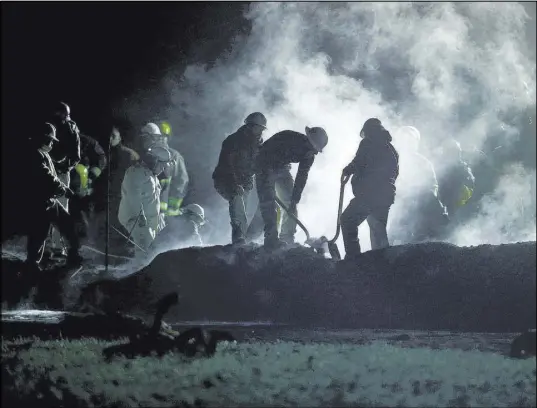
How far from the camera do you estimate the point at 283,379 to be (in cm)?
538

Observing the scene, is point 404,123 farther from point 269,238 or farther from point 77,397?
point 77,397

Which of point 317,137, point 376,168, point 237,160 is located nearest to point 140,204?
point 237,160

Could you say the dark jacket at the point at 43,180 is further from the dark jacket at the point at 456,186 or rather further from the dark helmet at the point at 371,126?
the dark jacket at the point at 456,186

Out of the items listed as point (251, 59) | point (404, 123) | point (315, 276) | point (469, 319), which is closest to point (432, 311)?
point (469, 319)

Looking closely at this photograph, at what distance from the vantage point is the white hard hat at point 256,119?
629 cm

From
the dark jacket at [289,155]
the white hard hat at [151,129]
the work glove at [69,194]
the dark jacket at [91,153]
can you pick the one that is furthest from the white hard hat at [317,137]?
the work glove at [69,194]

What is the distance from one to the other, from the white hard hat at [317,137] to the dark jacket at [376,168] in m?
0.28

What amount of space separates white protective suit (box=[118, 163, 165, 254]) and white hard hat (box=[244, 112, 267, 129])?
1.00m

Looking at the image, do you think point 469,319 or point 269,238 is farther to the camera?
A: point 269,238

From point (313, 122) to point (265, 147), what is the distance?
1.52ft

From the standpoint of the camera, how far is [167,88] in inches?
253

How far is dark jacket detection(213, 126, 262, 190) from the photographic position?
253 inches

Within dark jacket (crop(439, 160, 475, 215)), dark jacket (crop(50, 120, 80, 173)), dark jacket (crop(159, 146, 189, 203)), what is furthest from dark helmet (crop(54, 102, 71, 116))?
dark jacket (crop(439, 160, 475, 215))

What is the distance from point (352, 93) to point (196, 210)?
5.44 feet
